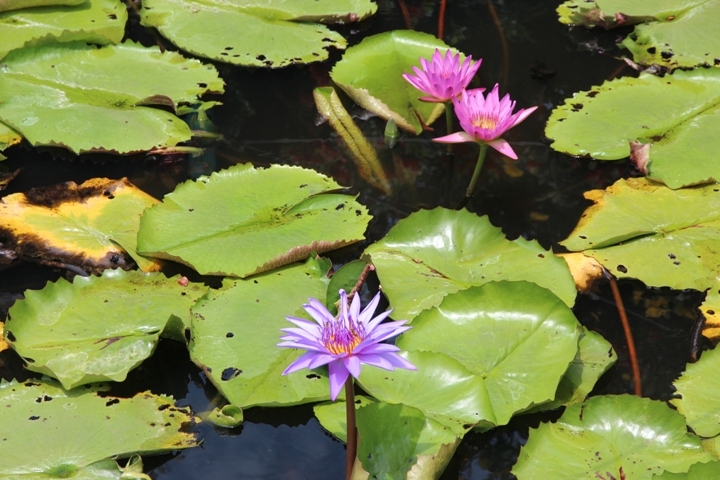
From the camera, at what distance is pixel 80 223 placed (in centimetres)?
295

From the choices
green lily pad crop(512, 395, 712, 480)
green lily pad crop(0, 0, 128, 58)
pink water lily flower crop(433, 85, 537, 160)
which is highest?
green lily pad crop(0, 0, 128, 58)

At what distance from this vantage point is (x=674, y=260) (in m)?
2.77

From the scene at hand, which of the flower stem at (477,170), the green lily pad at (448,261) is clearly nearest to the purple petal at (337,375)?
the green lily pad at (448,261)

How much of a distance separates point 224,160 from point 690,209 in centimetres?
192

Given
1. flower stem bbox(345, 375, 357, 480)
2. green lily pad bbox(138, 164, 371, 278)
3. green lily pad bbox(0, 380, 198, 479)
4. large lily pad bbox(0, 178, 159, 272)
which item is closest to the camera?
flower stem bbox(345, 375, 357, 480)

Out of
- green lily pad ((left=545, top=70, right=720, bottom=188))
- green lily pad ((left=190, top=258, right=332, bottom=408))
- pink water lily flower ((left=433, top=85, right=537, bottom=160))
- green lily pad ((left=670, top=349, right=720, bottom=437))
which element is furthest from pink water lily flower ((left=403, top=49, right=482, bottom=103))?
green lily pad ((left=670, top=349, right=720, bottom=437))

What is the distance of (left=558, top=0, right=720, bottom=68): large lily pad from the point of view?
384 centimetres

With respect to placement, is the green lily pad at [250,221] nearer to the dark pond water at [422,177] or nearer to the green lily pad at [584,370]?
the dark pond water at [422,177]

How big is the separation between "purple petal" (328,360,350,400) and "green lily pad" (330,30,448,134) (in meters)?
1.93

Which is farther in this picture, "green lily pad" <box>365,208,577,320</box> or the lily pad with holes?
"green lily pad" <box>365,208,577,320</box>

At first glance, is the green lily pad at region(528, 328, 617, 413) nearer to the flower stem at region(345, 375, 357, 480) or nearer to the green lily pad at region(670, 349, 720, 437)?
the green lily pad at region(670, 349, 720, 437)

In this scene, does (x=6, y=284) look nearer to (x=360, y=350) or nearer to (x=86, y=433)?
(x=86, y=433)

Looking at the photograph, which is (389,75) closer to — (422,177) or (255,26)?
(422,177)

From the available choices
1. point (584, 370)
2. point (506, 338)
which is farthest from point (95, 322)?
point (584, 370)
